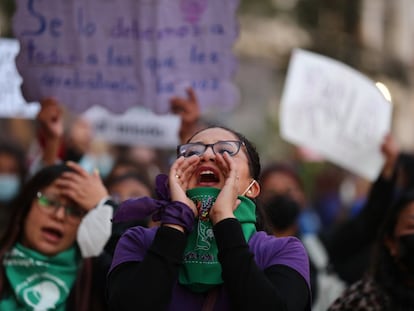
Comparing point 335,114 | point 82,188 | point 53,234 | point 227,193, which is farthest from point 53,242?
point 335,114

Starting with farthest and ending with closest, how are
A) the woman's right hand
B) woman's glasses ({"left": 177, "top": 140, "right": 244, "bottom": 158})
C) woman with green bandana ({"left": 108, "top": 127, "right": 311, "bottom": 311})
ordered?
1. woman's glasses ({"left": 177, "top": 140, "right": 244, "bottom": 158})
2. the woman's right hand
3. woman with green bandana ({"left": 108, "top": 127, "right": 311, "bottom": 311})

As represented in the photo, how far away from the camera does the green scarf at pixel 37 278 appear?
179 inches

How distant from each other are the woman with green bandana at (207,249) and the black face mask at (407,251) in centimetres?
118

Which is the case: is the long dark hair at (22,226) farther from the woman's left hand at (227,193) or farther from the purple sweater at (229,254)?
the woman's left hand at (227,193)

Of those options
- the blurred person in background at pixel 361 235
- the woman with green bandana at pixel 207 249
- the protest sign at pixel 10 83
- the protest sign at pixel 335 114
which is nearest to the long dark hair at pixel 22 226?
the woman with green bandana at pixel 207 249

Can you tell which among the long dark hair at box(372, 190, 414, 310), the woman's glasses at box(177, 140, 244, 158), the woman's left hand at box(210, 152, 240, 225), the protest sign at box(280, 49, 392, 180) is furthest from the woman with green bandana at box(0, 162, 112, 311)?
the protest sign at box(280, 49, 392, 180)

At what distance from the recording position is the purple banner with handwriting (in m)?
5.35

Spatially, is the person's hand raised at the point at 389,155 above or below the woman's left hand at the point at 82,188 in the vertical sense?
below

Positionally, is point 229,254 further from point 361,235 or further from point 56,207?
point 361,235

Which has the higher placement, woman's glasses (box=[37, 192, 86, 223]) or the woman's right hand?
the woman's right hand

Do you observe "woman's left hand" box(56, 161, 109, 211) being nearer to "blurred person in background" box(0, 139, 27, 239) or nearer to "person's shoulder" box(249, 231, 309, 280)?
"person's shoulder" box(249, 231, 309, 280)

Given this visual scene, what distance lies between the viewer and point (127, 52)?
5590mm

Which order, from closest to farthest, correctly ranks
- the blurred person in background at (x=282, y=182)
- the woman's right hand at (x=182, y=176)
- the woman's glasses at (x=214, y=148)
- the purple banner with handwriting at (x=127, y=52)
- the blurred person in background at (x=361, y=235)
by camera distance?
the woman's right hand at (x=182, y=176) → the woman's glasses at (x=214, y=148) → the purple banner with handwriting at (x=127, y=52) → the blurred person in background at (x=361, y=235) → the blurred person in background at (x=282, y=182)

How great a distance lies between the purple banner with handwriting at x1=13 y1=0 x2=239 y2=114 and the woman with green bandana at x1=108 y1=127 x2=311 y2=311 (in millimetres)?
1785
